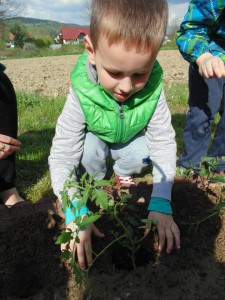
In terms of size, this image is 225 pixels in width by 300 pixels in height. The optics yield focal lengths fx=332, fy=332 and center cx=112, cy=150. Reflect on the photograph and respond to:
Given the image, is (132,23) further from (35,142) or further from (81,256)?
(35,142)

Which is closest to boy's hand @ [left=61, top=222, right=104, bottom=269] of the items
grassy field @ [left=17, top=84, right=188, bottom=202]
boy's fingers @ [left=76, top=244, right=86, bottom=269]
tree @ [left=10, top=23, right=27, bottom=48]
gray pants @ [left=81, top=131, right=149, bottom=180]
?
boy's fingers @ [left=76, top=244, right=86, bottom=269]

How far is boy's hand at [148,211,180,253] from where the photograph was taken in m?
1.58

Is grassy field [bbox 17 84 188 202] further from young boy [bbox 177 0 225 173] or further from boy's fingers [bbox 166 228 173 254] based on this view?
boy's fingers [bbox 166 228 173 254]

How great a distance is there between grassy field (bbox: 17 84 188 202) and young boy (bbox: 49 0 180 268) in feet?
1.86

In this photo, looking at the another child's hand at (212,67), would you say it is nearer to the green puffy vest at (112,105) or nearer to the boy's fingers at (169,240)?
the green puffy vest at (112,105)

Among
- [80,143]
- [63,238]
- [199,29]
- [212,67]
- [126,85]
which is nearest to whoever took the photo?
[63,238]

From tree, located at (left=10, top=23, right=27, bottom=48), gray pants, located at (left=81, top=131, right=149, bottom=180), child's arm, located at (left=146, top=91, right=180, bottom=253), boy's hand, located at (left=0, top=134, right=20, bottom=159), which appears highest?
child's arm, located at (left=146, top=91, right=180, bottom=253)

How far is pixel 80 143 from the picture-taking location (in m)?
2.07

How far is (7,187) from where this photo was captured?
93.7 inches

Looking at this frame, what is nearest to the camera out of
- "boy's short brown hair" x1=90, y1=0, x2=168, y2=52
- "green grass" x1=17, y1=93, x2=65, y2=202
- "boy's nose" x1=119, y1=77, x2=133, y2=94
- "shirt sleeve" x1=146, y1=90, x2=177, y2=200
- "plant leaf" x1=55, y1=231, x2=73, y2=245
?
"plant leaf" x1=55, y1=231, x2=73, y2=245

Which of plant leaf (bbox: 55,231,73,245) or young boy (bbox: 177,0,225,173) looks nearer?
plant leaf (bbox: 55,231,73,245)

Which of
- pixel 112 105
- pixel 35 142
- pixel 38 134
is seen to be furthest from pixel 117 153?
pixel 38 134

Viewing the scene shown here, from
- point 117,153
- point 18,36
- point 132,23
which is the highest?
point 132,23

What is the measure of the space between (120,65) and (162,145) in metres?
0.70
